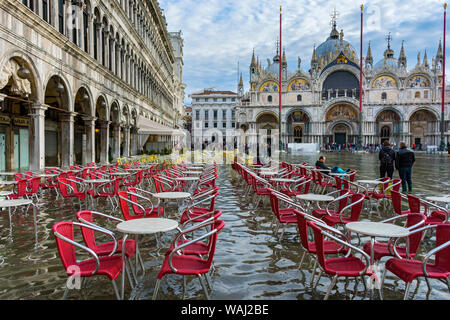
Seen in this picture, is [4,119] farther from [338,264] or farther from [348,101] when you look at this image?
[348,101]

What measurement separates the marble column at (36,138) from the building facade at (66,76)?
29mm

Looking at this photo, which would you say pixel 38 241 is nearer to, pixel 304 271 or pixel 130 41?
pixel 304 271

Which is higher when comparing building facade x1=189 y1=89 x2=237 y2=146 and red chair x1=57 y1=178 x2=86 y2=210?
building facade x1=189 y1=89 x2=237 y2=146

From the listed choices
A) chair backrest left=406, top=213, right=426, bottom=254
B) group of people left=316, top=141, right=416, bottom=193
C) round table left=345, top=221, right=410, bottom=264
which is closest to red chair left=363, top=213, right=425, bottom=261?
chair backrest left=406, top=213, right=426, bottom=254

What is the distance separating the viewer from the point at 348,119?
198ft

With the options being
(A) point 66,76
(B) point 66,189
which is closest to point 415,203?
(B) point 66,189

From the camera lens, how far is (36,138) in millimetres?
11156

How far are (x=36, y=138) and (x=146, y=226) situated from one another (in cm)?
934

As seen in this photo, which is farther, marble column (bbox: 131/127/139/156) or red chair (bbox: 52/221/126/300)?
marble column (bbox: 131/127/139/156)

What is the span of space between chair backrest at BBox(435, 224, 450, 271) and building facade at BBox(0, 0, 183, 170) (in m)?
9.67

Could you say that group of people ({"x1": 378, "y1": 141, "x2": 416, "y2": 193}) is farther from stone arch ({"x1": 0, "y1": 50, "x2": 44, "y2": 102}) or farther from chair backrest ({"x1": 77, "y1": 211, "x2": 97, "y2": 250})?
stone arch ({"x1": 0, "y1": 50, "x2": 44, "y2": 102})

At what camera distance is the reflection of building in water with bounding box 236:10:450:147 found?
5834cm

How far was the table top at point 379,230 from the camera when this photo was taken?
11.5ft
